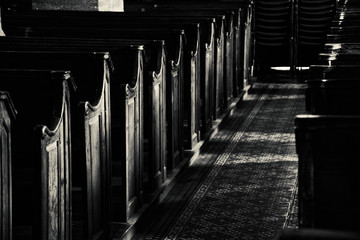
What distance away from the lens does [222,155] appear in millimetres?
7199

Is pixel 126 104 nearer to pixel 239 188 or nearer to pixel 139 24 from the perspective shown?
pixel 239 188

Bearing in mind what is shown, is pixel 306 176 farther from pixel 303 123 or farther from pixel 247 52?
pixel 247 52

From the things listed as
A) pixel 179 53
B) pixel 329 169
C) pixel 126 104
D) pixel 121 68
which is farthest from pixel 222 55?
pixel 329 169

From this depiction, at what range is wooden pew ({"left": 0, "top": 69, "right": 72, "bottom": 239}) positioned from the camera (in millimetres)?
3453

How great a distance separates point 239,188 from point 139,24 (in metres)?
2.21

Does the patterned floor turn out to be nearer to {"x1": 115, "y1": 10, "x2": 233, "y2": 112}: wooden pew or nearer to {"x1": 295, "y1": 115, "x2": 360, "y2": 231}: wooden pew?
{"x1": 115, "y1": 10, "x2": 233, "y2": 112}: wooden pew

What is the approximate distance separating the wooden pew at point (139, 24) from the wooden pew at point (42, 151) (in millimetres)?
2934

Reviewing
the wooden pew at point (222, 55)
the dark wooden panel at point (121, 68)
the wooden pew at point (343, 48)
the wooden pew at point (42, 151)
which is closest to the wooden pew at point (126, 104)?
the dark wooden panel at point (121, 68)

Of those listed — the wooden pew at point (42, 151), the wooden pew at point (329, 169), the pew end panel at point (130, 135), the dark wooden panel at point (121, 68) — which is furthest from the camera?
the dark wooden panel at point (121, 68)

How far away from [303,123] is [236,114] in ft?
21.9

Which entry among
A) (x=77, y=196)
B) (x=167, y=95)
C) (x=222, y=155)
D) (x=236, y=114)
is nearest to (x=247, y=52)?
(x=236, y=114)

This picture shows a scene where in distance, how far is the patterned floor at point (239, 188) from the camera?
5051mm

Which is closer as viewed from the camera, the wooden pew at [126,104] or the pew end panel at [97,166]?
the pew end panel at [97,166]

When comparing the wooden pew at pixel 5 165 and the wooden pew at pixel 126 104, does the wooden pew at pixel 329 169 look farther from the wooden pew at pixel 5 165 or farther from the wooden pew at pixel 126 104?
the wooden pew at pixel 126 104
